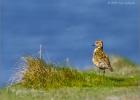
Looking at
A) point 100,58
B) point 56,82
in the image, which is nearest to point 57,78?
point 56,82

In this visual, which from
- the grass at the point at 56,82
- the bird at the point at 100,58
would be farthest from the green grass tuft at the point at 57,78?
the bird at the point at 100,58

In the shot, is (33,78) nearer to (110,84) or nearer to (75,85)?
(75,85)

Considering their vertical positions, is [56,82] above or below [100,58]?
below

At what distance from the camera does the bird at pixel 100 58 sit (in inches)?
579

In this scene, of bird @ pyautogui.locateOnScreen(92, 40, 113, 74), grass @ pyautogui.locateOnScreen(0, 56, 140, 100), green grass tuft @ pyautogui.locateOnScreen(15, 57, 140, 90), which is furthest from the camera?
bird @ pyautogui.locateOnScreen(92, 40, 113, 74)

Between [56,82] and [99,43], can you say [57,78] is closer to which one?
[56,82]

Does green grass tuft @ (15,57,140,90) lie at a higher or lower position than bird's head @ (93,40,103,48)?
lower

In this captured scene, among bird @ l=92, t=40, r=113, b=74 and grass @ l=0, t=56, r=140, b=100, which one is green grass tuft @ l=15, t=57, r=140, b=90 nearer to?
grass @ l=0, t=56, r=140, b=100

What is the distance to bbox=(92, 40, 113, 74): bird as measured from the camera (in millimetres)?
14695

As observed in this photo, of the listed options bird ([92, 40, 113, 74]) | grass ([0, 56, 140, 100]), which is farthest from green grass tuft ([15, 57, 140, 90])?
bird ([92, 40, 113, 74])

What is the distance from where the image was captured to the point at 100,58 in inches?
579

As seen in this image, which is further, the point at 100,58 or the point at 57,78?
the point at 100,58

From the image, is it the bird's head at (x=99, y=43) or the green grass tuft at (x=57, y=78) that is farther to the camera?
the bird's head at (x=99, y=43)

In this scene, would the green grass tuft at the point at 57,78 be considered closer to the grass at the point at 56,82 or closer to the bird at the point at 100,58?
the grass at the point at 56,82
